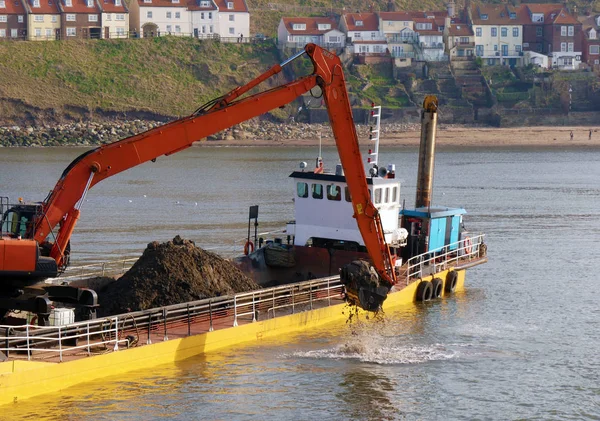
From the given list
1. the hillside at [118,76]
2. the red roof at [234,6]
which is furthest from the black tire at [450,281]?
the red roof at [234,6]

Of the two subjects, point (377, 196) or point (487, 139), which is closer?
point (377, 196)

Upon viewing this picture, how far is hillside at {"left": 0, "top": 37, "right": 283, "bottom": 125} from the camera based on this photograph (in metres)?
120

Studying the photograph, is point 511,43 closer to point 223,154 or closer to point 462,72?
point 462,72

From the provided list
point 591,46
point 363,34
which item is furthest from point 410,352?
point 591,46

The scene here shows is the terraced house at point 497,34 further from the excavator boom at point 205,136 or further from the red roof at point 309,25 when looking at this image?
the excavator boom at point 205,136

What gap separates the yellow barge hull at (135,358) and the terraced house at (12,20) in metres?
102

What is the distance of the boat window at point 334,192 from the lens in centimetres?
3616

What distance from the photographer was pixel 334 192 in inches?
1427

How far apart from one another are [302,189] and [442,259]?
6403 millimetres

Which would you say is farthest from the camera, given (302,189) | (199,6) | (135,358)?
(199,6)

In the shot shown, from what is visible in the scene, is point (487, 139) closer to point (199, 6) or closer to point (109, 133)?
point (199, 6)

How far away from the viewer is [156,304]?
95.7ft

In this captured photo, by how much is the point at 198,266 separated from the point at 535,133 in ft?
329

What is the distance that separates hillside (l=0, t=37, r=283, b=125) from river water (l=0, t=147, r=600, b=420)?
54.1 metres
